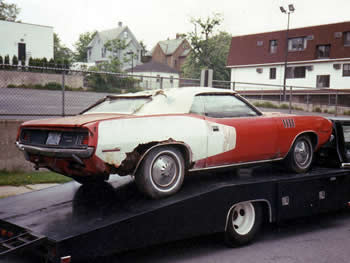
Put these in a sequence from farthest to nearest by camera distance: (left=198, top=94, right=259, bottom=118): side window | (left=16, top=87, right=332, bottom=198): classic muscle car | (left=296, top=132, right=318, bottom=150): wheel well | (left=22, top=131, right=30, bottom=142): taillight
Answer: (left=296, top=132, right=318, bottom=150): wheel well, (left=198, top=94, right=259, bottom=118): side window, (left=22, top=131, right=30, bottom=142): taillight, (left=16, top=87, right=332, bottom=198): classic muscle car

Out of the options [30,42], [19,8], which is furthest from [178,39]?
[30,42]

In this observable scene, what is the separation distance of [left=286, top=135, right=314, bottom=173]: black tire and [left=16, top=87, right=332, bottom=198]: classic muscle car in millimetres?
15

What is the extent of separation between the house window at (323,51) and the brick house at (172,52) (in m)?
37.5

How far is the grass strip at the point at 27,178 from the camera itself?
8.34 meters

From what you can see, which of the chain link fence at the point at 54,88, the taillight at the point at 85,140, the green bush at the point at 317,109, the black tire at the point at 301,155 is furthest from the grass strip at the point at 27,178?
the green bush at the point at 317,109

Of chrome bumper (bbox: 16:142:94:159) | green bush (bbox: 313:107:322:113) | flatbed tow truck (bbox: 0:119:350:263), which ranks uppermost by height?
green bush (bbox: 313:107:322:113)

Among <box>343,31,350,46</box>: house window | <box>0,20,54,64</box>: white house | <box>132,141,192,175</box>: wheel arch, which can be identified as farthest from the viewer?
<box>343,31,350,46</box>: house window

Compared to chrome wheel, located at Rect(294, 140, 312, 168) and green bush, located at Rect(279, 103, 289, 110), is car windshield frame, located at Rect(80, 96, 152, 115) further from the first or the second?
green bush, located at Rect(279, 103, 289, 110)

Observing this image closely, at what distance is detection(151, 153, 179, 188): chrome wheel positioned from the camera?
4.69 metres

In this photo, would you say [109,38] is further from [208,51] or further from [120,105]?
[120,105]

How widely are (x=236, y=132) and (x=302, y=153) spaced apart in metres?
1.50

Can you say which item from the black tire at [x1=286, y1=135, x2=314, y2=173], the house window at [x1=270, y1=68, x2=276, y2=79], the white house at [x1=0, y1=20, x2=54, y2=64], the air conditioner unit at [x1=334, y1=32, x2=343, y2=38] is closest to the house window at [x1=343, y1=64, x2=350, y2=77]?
the air conditioner unit at [x1=334, y1=32, x2=343, y2=38]

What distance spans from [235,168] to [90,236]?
246 cm

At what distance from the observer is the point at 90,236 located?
3.78 metres
